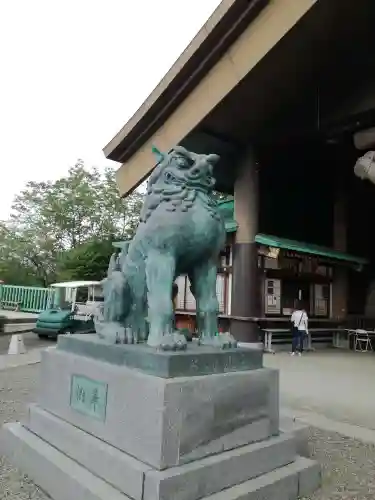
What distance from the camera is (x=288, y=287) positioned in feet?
40.7

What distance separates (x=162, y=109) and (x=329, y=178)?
7505mm

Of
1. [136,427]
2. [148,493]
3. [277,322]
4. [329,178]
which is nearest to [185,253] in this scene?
[136,427]

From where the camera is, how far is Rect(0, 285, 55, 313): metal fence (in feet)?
71.2

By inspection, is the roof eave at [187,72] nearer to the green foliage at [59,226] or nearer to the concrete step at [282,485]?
the concrete step at [282,485]

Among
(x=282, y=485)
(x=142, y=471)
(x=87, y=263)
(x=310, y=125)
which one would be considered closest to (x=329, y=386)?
(x=282, y=485)

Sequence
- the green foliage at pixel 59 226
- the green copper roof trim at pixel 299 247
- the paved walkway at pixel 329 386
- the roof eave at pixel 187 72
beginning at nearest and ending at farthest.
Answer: the paved walkway at pixel 329 386, the roof eave at pixel 187 72, the green copper roof trim at pixel 299 247, the green foliage at pixel 59 226

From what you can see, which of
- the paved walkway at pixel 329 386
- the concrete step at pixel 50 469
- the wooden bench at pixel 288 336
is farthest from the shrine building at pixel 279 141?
the concrete step at pixel 50 469

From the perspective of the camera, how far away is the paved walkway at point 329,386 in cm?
522

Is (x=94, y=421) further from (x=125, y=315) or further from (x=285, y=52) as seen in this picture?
(x=285, y=52)

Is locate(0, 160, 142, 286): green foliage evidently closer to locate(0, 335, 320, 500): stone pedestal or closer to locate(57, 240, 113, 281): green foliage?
locate(57, 240, 113, 281): green foliage

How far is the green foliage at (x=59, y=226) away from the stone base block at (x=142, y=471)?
82.1 feet

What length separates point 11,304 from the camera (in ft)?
74.9

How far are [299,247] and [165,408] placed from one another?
9302mm

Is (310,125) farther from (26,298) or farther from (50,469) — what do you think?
(26,298)
